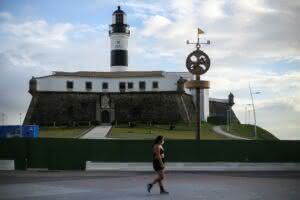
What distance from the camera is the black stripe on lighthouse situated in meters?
103

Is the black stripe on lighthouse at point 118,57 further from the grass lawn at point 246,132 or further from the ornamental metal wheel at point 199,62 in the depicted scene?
the ornamental metal wheel at point 199,62

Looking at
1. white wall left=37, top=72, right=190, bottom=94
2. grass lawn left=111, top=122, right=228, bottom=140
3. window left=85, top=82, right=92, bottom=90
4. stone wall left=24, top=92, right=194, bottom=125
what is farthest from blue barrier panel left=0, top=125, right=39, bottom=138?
window left=85, top=82, right=92, bottom=90

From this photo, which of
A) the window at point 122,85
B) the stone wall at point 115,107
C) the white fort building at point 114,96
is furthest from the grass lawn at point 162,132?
the window at point 122,85

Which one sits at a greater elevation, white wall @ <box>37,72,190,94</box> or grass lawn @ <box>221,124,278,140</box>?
white wall @ <box>37,72,190,94</box>

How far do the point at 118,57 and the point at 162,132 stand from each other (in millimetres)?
24439

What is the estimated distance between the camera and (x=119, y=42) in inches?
4094

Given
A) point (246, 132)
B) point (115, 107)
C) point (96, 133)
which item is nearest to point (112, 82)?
point (115, 107)

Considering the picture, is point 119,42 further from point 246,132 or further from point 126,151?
point 126,151

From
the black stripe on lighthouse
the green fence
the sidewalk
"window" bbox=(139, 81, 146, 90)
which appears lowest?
the sidewalk

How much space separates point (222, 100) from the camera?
4668 inches

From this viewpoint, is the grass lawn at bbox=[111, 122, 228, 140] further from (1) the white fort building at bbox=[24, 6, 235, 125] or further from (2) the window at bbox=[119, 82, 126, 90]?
(2) the window at bbox=[119, 82, 126, 90]

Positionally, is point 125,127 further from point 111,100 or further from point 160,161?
point 160,161

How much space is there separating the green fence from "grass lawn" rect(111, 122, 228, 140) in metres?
41.6

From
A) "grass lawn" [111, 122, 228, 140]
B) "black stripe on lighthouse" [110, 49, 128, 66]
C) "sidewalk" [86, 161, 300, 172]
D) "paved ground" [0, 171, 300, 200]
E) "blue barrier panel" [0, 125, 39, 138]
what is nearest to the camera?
"paved ground" [0, 171, 300, 200]
